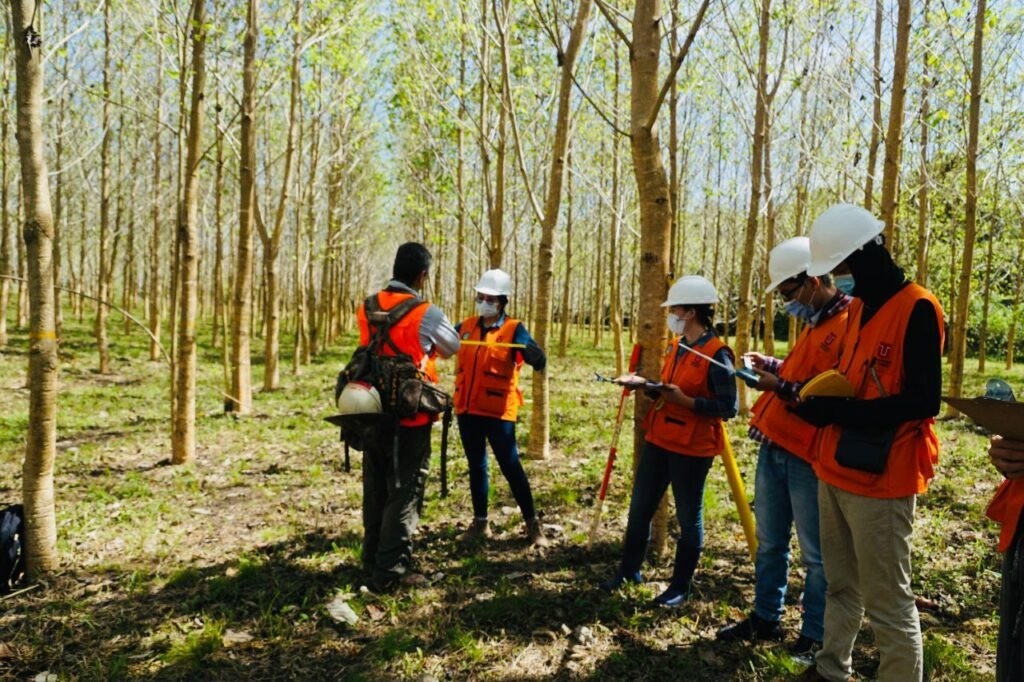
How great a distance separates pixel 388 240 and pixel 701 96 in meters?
28.8

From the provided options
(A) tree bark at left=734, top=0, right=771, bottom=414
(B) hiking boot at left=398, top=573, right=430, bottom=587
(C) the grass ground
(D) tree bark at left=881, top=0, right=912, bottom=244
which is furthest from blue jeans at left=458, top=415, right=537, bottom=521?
(A) tree bark at left=734, top=0, right=771, bottom=414

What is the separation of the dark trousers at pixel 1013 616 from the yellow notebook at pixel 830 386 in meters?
0.72

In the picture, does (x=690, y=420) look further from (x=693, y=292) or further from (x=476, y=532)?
(x=476, y=532)

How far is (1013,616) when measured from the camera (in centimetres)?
205

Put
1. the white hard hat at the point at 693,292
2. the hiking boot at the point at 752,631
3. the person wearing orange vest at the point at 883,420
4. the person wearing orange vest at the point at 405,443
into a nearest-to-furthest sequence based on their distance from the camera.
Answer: the person wearing orange vest at the point at 883,420 < the hiking boot at the point at 752,631 < the white hard hat at the point at 693,292 < the person wearing orange vest at the point at 405,443

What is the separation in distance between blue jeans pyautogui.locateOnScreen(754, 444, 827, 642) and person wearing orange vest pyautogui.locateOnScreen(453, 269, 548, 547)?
1791 mm

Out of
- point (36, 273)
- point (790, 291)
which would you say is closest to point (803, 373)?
point (790, 291)

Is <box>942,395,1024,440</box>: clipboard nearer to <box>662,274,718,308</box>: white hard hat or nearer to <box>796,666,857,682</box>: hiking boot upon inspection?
<box>796,666,857,682</box>: hiking boot

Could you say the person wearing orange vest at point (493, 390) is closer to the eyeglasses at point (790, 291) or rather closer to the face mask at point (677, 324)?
the face mask at point (677, 324)

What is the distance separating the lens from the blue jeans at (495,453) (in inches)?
188

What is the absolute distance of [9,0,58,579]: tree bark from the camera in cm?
388

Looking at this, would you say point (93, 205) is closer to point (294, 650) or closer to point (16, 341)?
point (16, 341)

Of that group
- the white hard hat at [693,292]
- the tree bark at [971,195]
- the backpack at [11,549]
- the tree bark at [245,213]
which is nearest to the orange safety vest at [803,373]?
the white hard hat at [693,292]

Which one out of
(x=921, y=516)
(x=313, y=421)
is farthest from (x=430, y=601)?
(x=313, y=421)
